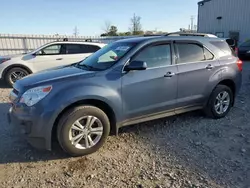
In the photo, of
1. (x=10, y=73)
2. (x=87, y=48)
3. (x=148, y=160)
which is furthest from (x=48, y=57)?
(x=148, y=160)

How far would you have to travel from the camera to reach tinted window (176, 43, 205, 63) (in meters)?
3.92

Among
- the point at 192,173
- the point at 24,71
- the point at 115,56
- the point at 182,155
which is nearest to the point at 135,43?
the point at 115,56

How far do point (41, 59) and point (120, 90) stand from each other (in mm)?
5257

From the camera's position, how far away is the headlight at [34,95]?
9.62ft

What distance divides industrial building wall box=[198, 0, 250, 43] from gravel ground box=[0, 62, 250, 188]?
18.0 meters

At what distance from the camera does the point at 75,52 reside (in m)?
8.14

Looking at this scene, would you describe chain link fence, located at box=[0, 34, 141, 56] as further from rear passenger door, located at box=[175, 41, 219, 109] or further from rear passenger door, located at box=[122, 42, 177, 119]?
rear passenger door, located at box=[122, 42, 177, 119]

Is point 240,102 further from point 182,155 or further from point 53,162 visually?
point 53,162

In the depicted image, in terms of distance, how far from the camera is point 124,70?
11.1 ft

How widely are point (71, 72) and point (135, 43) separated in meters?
1.14

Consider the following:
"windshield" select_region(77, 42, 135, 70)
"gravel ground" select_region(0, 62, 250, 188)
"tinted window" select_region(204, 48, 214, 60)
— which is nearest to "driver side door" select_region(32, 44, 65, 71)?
"gravel ground" select_region(0, 62, 250, 188)

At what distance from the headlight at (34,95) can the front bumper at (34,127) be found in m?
0.12

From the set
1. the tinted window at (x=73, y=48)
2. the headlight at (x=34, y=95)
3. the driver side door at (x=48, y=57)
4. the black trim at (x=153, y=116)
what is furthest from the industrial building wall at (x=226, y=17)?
the headlight at (x=34, y=95)

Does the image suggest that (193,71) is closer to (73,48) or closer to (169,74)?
(169,74)
